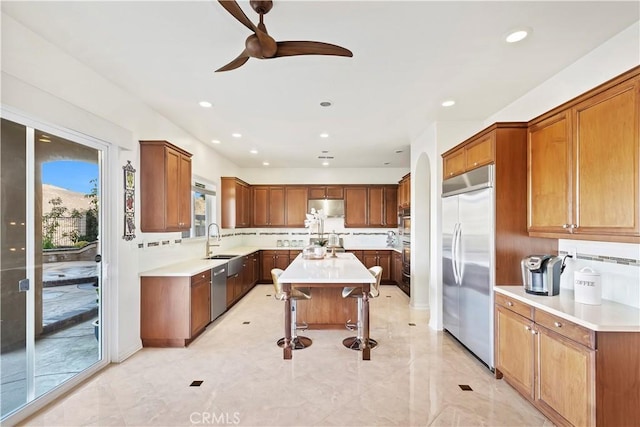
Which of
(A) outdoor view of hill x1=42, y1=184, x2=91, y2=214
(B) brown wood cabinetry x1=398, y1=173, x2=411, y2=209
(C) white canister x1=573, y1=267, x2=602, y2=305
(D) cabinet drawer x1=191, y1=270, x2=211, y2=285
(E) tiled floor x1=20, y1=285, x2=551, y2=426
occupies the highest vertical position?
(B) brown wood cabinetry x1=398, y1=173, x2=411, y2=209

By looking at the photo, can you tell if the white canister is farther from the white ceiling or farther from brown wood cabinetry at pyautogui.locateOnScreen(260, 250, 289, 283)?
brown wood cabinetry at pyautogui.locateOnScreen(260, 250, 289, 283)

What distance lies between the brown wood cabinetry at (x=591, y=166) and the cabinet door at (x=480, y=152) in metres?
0.35

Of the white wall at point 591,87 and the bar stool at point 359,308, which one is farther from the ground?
the white wall at point 591,87

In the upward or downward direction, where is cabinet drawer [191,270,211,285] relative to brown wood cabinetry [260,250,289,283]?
upward

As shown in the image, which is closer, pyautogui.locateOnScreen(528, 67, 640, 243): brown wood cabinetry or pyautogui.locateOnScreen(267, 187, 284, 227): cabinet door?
pyautogui.locateOnScreen(528, 67, 640, 243): brown wood cabinetry

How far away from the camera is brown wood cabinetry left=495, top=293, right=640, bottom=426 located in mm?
1893

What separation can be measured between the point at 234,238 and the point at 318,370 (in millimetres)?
4630

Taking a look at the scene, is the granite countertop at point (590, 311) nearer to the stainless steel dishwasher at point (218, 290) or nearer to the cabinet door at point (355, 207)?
the stainless steel dishwasher at point (218, 290)

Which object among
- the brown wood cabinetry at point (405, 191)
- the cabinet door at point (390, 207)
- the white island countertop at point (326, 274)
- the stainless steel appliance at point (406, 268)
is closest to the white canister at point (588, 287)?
the white island countertop at point (326, 274)

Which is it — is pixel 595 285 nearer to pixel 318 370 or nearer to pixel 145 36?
pixel 318 370

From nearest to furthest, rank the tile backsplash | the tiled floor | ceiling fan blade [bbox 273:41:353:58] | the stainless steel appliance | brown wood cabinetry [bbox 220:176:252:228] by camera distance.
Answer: ceiling fan blade [bbox 273:41:353:58]
the tile backsplash
the tiled floor
the stainless steel appliance
brown wood cabinetry [bbox 220:176:252:228]

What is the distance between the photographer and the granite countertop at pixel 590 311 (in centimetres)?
187

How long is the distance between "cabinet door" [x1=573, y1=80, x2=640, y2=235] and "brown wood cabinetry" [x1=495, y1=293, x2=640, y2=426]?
0.68 meters

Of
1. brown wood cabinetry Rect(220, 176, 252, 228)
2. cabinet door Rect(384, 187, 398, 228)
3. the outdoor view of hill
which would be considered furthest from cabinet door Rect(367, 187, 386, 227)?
the outdoor view of hill
